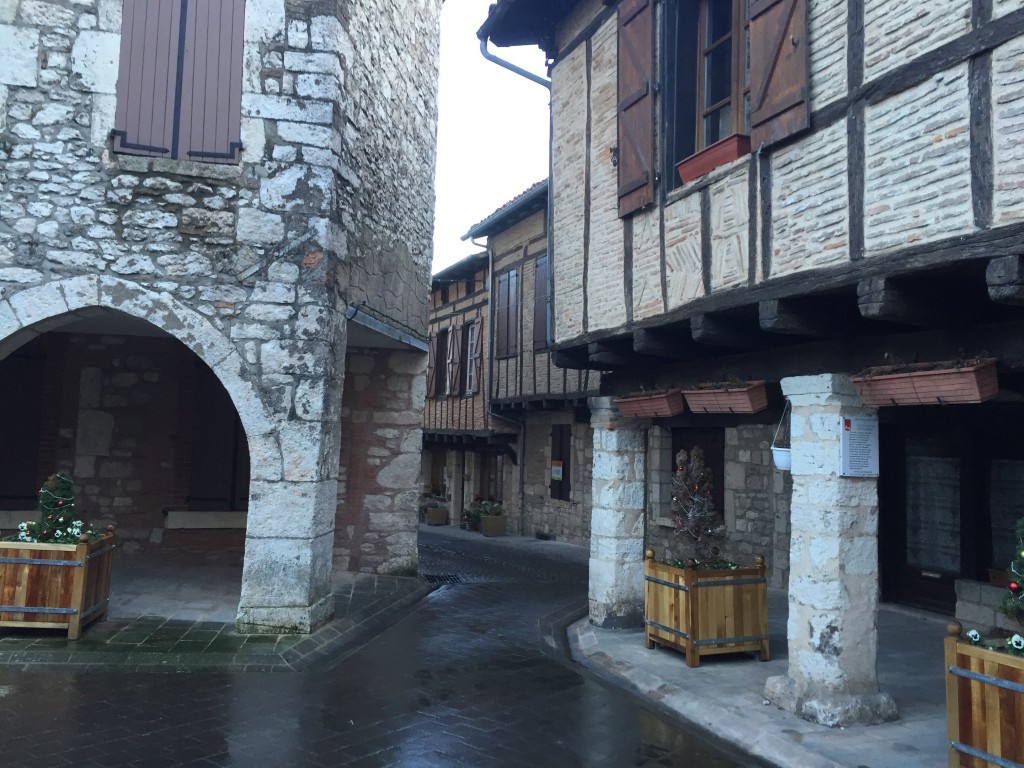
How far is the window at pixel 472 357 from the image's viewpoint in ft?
50.9

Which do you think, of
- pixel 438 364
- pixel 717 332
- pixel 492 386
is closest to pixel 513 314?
pixel 492 386

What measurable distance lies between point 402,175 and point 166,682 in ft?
18.1

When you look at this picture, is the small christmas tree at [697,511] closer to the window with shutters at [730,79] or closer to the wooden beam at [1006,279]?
the window with shutters at [730,79]

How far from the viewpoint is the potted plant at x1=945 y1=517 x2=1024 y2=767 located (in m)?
3.32

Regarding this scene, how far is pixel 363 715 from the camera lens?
14.8 ft

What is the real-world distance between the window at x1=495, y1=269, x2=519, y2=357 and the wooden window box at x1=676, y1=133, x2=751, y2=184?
842 cm

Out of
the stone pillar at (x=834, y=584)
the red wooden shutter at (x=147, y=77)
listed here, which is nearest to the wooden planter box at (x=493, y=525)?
the red wooden shutter at (x=147, y=77)

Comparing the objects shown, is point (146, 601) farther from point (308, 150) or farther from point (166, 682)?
point (308, 150)

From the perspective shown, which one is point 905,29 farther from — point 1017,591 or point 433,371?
point 433,371

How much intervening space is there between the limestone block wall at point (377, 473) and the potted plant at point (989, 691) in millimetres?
6053

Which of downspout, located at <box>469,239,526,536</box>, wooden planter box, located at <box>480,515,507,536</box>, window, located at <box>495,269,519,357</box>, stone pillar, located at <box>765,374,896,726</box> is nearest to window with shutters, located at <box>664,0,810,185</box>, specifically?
stone pillar, located at <box>765,374,896,726</box>

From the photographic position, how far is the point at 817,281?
4.03 meters

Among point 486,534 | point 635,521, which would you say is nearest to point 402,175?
point 635,521

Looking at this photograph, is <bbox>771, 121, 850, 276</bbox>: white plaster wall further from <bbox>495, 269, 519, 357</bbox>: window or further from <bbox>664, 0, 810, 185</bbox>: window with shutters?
<bbox>495, 269, 519, 357</bbox>: window
